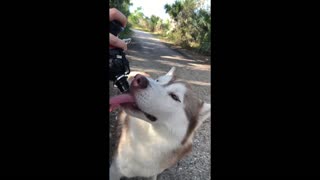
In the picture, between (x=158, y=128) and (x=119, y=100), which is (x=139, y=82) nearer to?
(x=119, y=100)

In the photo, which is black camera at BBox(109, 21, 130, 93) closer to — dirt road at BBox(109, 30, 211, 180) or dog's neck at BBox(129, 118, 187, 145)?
dirt road at BBox(109, 30, 211, 180)

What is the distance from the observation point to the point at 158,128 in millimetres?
1166

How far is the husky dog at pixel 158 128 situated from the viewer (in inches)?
42.9

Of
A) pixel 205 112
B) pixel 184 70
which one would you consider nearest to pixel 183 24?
pixel 184 70

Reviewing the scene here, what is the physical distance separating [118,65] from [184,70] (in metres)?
0.24

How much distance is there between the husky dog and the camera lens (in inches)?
2.6

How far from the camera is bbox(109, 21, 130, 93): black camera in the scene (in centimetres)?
93

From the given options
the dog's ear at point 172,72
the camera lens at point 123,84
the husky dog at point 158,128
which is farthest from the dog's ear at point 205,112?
the camera lens at point 123,84
